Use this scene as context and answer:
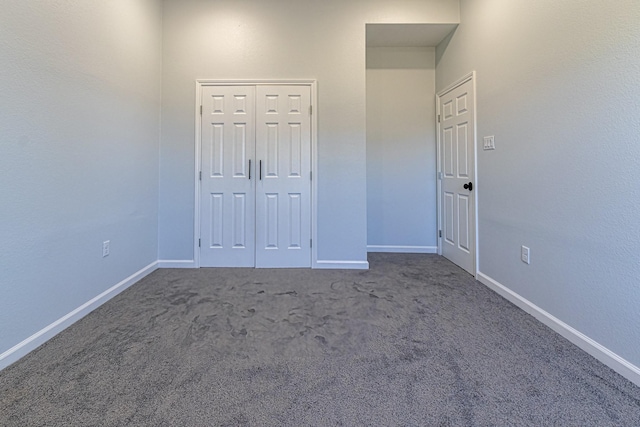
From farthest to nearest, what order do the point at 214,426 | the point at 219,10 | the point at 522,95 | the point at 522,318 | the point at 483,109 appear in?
1. the point at 219,10
2. the point at 483,109
3. the point at 522,95
4. the point at 522,318
5. the point at 214,426

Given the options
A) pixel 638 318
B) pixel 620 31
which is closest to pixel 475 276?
pixel 638 318

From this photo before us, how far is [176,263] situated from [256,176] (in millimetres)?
1327

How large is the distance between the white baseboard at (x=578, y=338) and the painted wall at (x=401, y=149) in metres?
1.53

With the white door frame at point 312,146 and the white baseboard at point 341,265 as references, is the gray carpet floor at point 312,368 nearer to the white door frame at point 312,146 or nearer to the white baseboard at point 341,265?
the white baseboard at point 341,265

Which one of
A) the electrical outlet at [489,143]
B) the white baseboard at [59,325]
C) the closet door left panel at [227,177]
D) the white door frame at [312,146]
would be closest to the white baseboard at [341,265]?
the white door frame at [312,146]

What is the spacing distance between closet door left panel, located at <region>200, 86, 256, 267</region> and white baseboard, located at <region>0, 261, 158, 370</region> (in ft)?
2.85

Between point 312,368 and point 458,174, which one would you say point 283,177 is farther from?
point 312,368

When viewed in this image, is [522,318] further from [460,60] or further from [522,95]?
[460,60]

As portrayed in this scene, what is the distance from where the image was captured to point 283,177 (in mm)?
3191

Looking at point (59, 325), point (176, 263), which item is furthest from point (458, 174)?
point (59, 325)

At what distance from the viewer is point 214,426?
3.71 ft

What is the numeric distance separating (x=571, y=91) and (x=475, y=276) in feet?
5.84

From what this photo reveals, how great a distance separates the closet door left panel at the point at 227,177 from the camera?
3.16m

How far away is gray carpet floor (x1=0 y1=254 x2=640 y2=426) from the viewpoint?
1.19m
